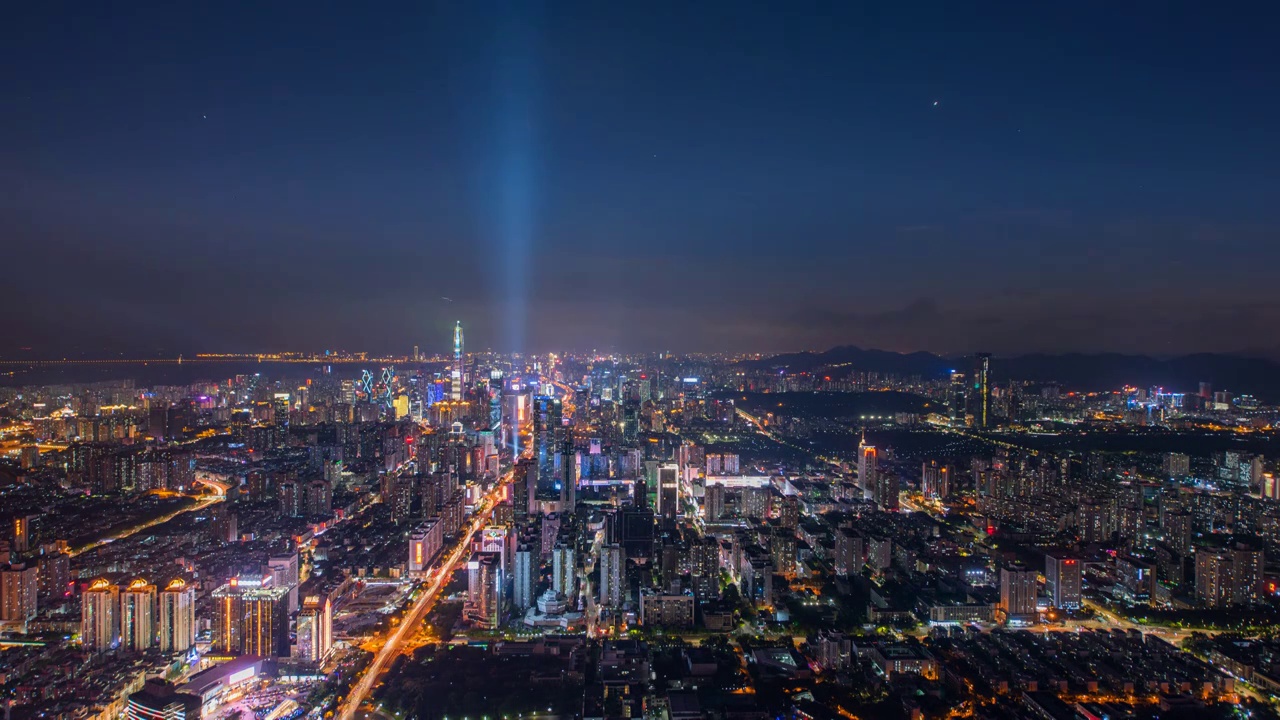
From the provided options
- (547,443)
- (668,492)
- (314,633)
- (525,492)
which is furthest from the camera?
(547,443)

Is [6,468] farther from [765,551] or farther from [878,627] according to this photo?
[878,627]

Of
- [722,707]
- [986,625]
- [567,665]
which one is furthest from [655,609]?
[986,625]

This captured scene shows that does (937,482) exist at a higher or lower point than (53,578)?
higher

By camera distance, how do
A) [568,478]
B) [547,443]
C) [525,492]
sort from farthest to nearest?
1. [547,443]
2. [568,478]
3. [525,492]

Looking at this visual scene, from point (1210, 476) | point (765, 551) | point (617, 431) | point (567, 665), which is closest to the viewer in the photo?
point (567, 665)

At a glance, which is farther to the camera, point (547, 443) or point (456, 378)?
point (456, 378)

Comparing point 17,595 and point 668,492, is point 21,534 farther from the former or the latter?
point 668,492

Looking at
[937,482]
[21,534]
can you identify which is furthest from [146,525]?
[937,482]

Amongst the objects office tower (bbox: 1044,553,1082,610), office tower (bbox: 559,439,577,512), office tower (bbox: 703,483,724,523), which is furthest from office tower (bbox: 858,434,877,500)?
office tower (bbox: 559,439,577,512)
